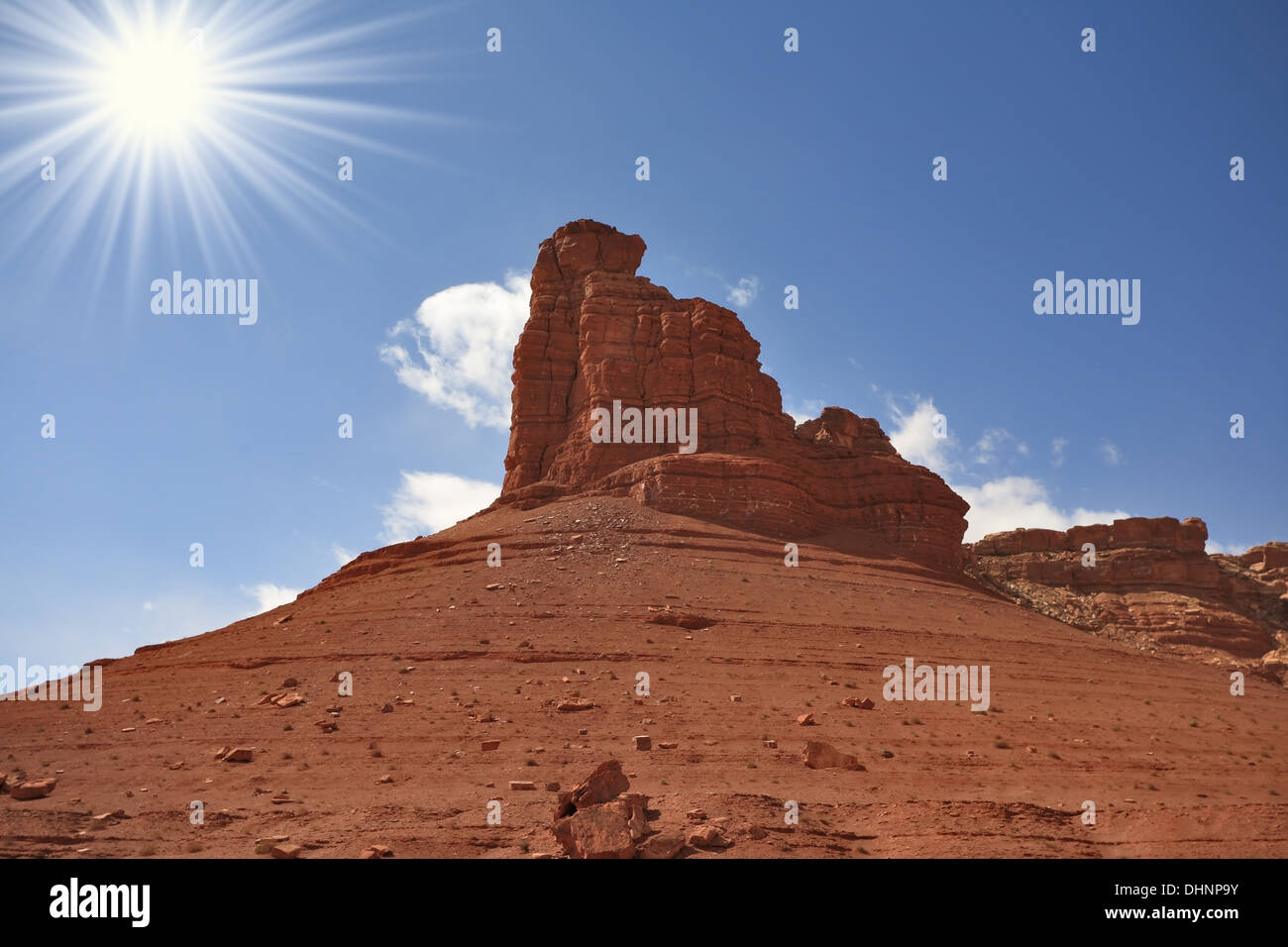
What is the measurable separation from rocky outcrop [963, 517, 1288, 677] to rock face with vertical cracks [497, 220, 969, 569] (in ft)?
40.9

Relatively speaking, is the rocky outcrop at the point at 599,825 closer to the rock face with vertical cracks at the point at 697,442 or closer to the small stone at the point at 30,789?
the small stone at the point at 30,789

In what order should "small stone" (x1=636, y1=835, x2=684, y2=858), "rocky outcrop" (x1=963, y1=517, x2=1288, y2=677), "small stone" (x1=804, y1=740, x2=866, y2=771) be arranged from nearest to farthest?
"small stone" (x1=636, y1=835, x2=684, y2=858)
"small stone" (x1=804, y1=740, x2=866, y2=771)
"rocky outcrop" (x1=963, y1=517, x2=1288, y2=677)

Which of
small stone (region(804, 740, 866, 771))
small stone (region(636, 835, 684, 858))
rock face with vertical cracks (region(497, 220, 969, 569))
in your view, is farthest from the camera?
rock face with vertical cracks (region(497, 220, 969, 569))

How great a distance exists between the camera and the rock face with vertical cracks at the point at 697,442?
4425 centimetres

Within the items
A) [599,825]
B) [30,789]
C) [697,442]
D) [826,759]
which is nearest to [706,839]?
[599,825]

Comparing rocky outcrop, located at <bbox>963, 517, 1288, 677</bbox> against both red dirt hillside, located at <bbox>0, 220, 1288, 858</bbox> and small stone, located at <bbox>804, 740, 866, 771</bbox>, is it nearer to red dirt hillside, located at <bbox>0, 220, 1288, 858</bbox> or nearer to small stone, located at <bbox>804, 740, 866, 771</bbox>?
red dirt hillside, located at <bbox>0, 220, 1288, 858</bbox>

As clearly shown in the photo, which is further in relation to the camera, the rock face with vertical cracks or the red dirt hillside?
the rock face with vertical cracks

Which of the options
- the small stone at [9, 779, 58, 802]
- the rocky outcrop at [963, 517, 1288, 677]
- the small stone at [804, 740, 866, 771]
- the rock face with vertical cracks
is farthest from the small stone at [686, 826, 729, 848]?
the rocky outcrop at [963, 517, 1288, 677]

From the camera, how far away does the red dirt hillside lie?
14789 mm

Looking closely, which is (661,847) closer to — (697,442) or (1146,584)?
(697,442)

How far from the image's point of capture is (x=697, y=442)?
48.9 meters

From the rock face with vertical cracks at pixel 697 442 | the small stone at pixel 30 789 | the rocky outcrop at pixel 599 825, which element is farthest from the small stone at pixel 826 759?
the rock face with vertical cracks at pixel 697 442
